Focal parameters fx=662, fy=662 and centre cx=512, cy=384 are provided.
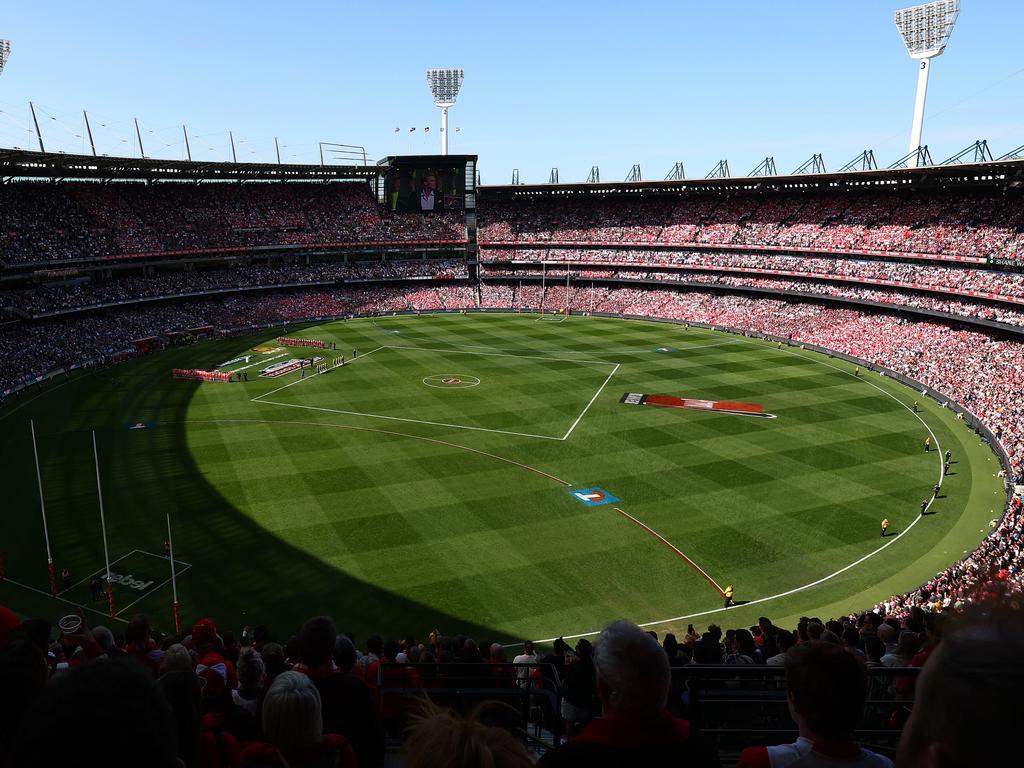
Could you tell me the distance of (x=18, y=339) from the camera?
2194 inches

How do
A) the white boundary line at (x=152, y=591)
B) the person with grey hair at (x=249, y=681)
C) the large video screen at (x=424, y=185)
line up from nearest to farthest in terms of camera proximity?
the person with grey hair at (x=249, y=681) → the white boundary line at (x=152, y=591) → the large video screen at (x=424, y=185)

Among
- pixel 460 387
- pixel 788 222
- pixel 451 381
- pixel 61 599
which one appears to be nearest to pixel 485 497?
pixel 61 599

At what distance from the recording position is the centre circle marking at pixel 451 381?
5306cm

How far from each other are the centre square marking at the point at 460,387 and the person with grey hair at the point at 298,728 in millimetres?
37238

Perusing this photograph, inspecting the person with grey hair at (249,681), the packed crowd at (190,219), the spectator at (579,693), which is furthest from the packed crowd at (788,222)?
the person with grey hair at (249,681)

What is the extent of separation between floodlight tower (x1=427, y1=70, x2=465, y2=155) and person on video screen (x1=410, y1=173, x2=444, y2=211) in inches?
304

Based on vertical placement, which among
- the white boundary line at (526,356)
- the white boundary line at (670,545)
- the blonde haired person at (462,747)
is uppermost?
the blonde haired person at (462,747)

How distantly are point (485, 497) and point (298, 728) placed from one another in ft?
95.4

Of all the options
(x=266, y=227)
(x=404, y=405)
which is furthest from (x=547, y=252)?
(x=404, y=405)

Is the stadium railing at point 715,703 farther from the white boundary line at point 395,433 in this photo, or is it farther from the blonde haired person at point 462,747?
the white boundary line at point 395,433

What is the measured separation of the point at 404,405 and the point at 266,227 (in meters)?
54.8

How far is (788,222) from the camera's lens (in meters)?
82.4

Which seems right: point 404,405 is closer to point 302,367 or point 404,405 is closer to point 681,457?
point 302,367

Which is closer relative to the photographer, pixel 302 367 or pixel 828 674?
pixel 828 674
